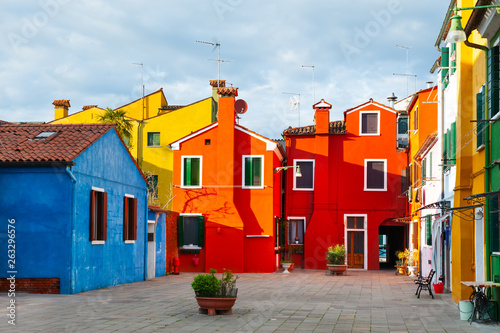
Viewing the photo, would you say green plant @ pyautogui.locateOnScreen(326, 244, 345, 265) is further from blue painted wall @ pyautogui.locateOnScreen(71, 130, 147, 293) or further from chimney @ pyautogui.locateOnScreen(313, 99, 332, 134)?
blue painted wall @ pyautogui.locateOnScreen(71, 130, 147, 293)

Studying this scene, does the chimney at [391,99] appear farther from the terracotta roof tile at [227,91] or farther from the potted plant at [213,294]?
the potted plant at [213,294]

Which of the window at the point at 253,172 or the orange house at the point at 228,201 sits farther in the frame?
the window at the point at 253,172

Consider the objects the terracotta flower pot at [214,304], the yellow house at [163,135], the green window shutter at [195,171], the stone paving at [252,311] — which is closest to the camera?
the stone paving at [252,311]

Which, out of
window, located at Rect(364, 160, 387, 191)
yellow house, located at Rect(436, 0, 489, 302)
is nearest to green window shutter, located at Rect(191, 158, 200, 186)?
window, located at Rect(364, 160, 387, 191)

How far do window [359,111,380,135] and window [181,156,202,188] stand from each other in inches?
349

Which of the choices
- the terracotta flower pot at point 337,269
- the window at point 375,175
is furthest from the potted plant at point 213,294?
the window at point 375,175

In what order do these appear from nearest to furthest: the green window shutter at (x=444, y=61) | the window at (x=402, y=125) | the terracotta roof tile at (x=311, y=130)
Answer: the green window shutter at (x=444, y=61) < the terracotta roof tile at (x=311, y=130) < the window at (x=402, y=125)

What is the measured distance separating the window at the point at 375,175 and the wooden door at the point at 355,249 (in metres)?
2.39

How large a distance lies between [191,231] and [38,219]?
40.4 feet

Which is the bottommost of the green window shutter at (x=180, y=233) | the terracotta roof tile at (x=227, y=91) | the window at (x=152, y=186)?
the green window shutter at (x=180, y=233)

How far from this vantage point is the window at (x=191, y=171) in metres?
29.0

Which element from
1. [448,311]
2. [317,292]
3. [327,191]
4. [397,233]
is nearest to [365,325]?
[448,311]

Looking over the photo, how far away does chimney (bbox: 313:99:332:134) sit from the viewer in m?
32.2

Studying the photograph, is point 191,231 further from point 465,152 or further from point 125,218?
point 465,152
